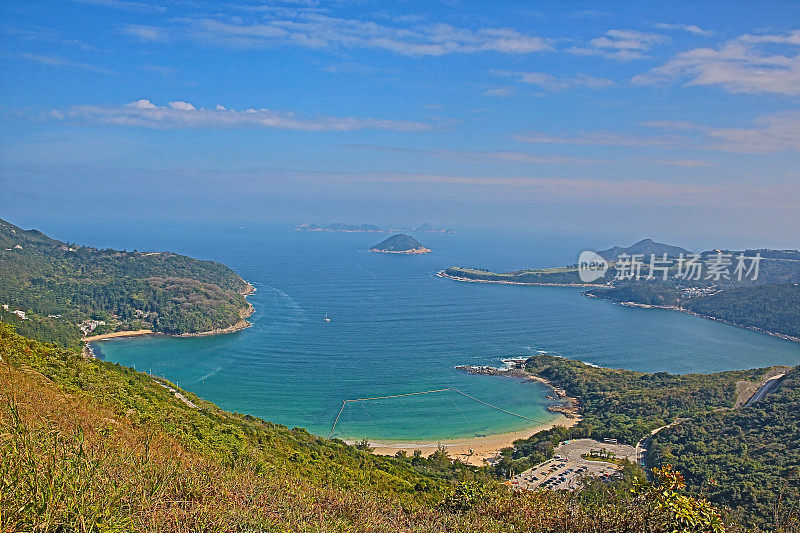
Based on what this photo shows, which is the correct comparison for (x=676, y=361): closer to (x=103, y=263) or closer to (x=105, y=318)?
(x=105, y=318)

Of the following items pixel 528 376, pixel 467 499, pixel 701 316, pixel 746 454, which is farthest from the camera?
pixel 701 316

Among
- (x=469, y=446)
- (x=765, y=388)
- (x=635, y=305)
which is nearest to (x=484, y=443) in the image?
(x=469, y=446)

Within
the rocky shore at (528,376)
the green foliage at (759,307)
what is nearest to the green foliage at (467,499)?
the rocky shore at (528,376)

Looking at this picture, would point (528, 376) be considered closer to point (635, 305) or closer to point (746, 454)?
point (746, 454)

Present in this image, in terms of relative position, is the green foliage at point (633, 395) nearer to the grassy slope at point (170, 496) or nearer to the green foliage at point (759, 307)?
the grassy slope at point (170, 496)

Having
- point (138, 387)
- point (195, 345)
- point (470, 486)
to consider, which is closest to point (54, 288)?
point (195, 345)

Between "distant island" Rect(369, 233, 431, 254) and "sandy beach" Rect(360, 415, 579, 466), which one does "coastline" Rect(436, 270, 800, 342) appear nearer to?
"distant island" Rect(369, 233, 431, 254)
